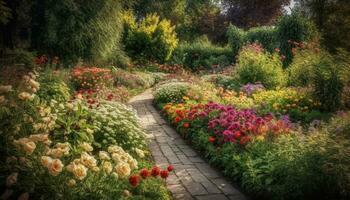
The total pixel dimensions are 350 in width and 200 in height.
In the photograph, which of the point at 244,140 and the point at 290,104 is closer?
the point at 244,140

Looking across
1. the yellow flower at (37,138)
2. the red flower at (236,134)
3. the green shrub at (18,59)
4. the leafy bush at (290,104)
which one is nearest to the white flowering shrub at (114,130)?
the red flower at (236,134)

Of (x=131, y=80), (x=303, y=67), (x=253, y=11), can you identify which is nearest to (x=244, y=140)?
(x=303, y=67)

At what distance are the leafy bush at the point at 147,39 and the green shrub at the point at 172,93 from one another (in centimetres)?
926

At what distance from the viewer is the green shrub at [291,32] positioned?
14398 millimetres

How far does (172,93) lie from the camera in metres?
10.1

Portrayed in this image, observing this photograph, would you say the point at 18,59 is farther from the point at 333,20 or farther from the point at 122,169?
the point at 333,20

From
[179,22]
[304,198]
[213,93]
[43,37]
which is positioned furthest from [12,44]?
[179,22]

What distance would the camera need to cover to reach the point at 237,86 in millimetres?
11219

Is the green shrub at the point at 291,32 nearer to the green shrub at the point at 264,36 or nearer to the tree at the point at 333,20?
the green shrub at the point at 264,36

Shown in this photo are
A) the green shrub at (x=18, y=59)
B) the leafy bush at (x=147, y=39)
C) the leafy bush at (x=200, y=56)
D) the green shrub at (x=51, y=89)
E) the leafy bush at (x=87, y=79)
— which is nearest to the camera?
the green shrub at (x=51, y=89)

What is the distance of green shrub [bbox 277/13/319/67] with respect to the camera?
1440cm

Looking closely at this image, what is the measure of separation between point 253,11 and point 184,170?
22.6m

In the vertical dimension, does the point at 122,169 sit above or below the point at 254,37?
below

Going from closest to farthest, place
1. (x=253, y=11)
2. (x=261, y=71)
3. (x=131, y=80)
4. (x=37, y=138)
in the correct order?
1. (x=37, y=138)
2. (x=261, y=71)
3. (x=131, y=80)
4. (x=253, y=11)
